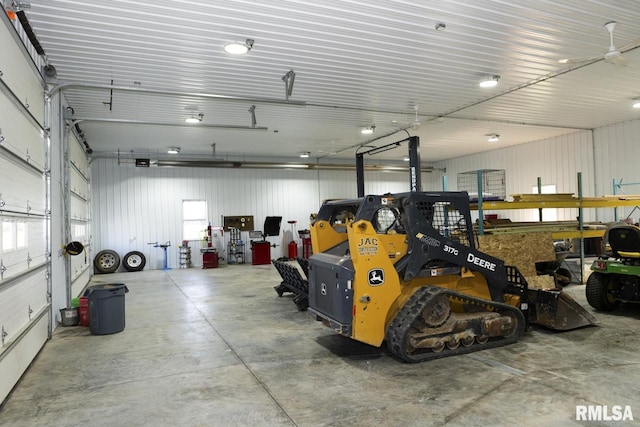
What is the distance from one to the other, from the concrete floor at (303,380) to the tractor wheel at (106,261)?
24.0ft

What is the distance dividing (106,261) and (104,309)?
26.3 feet

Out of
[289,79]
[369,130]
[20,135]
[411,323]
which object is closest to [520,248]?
[411,323]

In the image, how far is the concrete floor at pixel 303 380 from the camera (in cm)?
319

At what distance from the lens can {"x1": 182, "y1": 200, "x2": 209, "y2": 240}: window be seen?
14258mm

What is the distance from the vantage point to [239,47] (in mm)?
5602

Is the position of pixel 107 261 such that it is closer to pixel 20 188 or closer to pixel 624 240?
pixel 20 188

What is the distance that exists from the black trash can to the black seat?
6.86 m

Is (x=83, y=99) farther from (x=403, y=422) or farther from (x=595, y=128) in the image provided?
(x=595, y=128)

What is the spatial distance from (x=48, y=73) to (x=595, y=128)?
12.9 meters

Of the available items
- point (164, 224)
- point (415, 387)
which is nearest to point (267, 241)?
point (164, 224)

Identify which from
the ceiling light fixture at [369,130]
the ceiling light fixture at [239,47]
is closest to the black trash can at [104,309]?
the ceiling light fixture at [239,47]

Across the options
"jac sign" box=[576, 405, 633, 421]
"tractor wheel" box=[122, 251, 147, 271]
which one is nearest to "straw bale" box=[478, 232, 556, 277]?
"jac sign" box=[576, 405, 633, 421]

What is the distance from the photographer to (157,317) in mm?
6793

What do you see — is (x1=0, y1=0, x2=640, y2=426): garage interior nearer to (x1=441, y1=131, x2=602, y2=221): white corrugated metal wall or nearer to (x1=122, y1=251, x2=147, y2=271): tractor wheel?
(x1=441, y1=131, x2=602, y2=221): white corrugated metal wall
